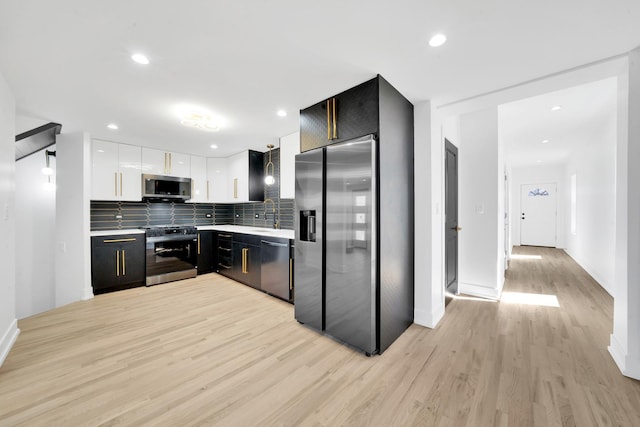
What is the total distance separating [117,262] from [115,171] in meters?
1.44

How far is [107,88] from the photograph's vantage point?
90.1 inches

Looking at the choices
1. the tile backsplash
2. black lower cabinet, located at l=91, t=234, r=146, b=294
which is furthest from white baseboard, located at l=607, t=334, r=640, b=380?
black lower cabinet, located at l=91, t=234, r=146, b=294

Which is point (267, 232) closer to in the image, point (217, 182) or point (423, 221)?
point (217, 182)

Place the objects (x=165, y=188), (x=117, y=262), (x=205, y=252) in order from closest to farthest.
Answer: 1. (x=117, y=262)
2. (x=165, y=188)
3. (x=205, y=252)

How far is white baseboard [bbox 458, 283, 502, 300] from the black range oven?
4435mm

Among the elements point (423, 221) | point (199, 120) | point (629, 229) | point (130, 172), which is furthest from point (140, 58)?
point (629, 229)

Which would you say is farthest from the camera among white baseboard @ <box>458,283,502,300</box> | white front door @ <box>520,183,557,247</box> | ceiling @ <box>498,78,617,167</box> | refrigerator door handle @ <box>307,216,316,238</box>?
white front door @ <box>520,183,557,247</box>

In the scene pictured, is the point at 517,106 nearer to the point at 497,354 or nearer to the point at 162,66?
the point at 497,354

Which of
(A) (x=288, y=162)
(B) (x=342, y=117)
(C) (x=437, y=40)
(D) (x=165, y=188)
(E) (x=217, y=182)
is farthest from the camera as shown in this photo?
(E) (x=217, y=182)

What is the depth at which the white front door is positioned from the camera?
7859 millimetres

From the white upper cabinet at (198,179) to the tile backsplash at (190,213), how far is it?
431 mm

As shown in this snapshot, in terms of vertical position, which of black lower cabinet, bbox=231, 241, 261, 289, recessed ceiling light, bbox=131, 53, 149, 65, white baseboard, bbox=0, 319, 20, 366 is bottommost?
white baseboard, bbox=0, 319, 20, 366

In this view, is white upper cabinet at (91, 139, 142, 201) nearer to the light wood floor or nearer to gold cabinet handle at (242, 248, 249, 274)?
the light wood floor

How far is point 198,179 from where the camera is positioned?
490 centimetres
